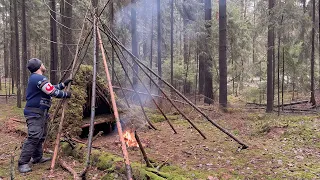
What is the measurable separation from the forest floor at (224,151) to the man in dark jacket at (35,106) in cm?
40

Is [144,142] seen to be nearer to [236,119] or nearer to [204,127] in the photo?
[204,127]

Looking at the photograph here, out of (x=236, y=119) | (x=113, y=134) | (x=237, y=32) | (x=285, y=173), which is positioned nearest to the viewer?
(x=285, y=173)

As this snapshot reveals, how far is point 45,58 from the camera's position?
2922cm

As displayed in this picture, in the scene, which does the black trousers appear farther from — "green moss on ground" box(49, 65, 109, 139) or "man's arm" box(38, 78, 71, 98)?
"green moss on ground" box(49, 65, 109, 139)

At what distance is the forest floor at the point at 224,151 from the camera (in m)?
5.24

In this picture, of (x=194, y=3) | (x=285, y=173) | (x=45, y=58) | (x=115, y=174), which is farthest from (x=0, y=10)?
(x=285, y=173)

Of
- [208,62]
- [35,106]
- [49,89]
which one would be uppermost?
[208,62]

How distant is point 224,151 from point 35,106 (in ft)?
15.1

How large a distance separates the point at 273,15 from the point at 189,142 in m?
8.92

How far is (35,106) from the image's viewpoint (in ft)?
17.9

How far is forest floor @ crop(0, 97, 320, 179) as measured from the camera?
5242 millimetres

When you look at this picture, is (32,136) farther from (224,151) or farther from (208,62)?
(208,62)

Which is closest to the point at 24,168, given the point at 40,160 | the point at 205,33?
the point at 40,160

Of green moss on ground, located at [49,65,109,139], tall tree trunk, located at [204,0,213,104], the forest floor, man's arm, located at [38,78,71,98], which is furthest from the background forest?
the forest floor
